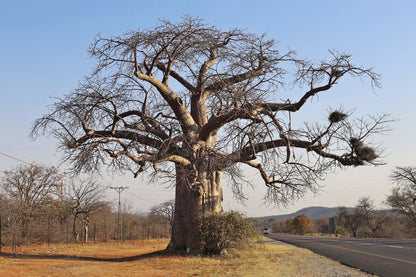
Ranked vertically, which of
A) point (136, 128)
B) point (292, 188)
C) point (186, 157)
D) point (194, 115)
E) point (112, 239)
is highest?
point (194, 115)

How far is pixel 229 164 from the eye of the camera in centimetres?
1183

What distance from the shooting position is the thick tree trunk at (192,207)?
12211mm

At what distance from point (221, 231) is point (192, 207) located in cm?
127

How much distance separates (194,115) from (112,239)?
2200 cm

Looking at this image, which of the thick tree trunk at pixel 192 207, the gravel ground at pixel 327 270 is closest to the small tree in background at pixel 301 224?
the thick tree trunk at pixel 192 207

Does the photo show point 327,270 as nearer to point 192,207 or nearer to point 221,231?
point 221,231

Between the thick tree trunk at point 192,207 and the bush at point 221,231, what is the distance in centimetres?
24

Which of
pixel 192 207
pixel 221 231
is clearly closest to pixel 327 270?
pixel 221 231

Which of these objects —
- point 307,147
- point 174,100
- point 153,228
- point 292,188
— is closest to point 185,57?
point 174,100

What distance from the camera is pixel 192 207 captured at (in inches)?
493

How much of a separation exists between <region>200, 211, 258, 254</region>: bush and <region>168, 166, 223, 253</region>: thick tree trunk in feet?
0.79

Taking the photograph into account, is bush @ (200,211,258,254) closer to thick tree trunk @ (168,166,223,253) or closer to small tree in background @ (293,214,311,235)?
thick tree trunk @ (168,166,223,253)

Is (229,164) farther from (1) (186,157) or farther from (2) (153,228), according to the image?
(2) (153,228)

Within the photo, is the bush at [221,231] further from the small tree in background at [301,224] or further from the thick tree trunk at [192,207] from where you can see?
the small tree in background at [301,224]
